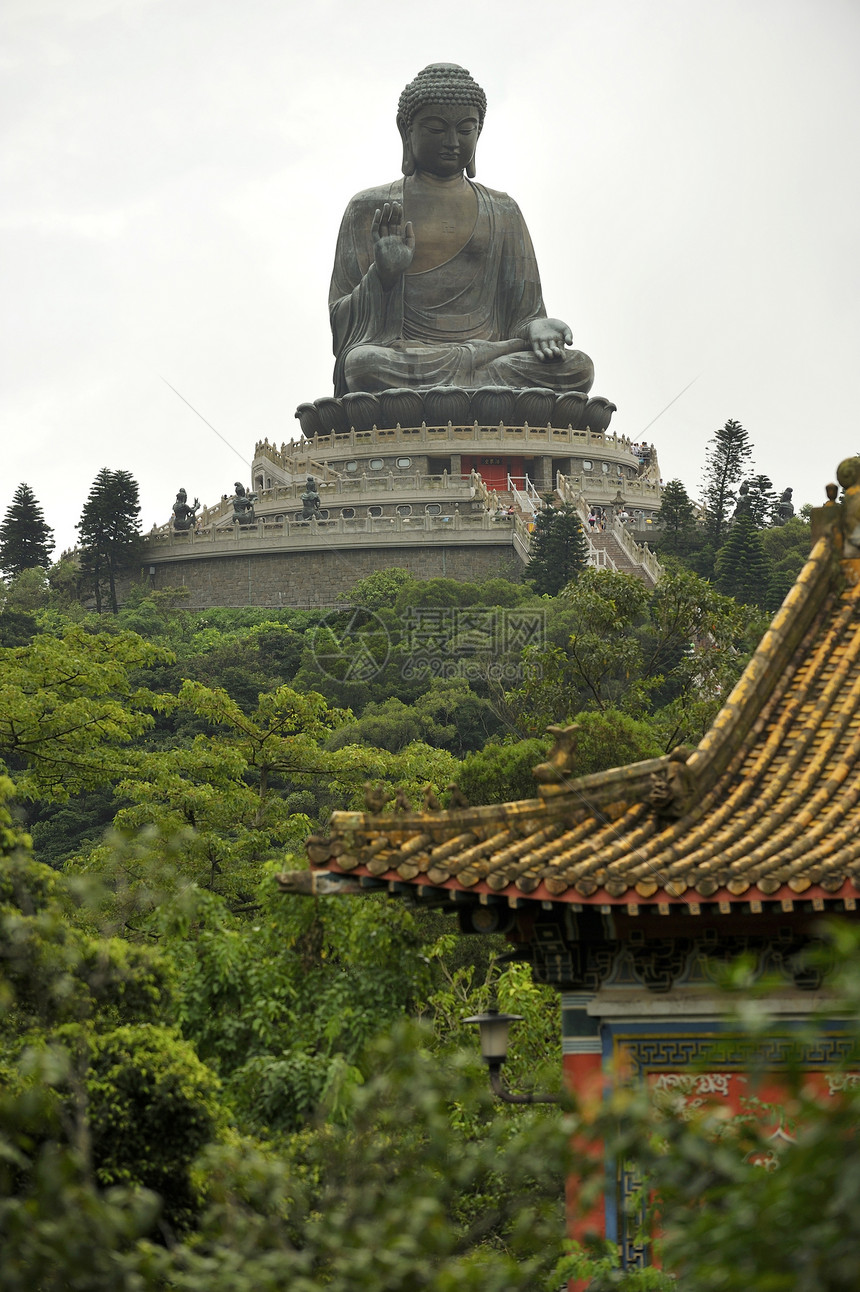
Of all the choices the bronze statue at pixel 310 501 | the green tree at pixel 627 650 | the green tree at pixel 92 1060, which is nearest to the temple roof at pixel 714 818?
the green tree at pixel 92 1060

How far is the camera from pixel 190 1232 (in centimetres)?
661

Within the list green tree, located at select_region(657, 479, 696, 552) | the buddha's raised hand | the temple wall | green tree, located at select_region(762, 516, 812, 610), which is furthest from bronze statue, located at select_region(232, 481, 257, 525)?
green tree, located at select_region(762, 516, 812, 610)

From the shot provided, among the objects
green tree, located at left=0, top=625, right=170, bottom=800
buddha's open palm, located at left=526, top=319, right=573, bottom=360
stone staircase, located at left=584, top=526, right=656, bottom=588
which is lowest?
green tree, located at left=0, top=625, right=170, bottom=800

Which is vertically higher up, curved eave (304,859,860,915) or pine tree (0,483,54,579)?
pine tree (0,483,54,579)

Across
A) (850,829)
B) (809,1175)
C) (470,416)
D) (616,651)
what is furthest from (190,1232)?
(470,416)

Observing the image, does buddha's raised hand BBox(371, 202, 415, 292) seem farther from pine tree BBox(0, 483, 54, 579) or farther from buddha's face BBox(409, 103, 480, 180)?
pine tree BBox(0, 483, 54, 579)

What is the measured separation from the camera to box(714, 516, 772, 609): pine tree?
32.4m

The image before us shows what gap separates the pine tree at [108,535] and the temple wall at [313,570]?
1.30 meters

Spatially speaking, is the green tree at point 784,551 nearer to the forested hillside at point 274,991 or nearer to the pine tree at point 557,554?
the pine tree at point 557,554

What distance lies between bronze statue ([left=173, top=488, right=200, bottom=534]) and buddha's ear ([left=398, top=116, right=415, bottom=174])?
11.4 m

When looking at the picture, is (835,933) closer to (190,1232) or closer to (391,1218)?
(391,1218)

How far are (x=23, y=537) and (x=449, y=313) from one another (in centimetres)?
1315

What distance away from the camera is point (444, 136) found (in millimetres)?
44344

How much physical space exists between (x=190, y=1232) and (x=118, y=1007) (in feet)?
4.57
